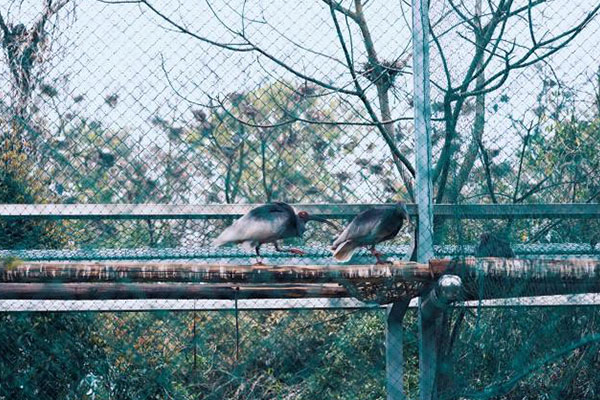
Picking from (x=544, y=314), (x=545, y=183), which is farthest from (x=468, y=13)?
(x=544, y=314)

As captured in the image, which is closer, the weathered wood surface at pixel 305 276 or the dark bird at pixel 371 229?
the weathered wood surface at pixel 305 276

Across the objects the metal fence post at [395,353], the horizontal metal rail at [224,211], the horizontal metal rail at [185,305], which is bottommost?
the metal fence post at [395,353]

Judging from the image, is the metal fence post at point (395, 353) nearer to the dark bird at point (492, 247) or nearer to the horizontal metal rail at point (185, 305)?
the horizontal metal rail at point (185, 305)

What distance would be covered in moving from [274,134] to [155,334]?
1303mm

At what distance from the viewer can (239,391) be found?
5.08 metres

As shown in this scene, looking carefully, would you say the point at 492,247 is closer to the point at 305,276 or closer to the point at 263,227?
the point at 305,276

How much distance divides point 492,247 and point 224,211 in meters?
1.07

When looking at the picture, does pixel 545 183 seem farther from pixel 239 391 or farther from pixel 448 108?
pixel 239 391

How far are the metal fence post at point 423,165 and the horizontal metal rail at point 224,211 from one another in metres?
0.07

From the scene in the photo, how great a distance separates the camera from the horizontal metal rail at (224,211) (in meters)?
3.33

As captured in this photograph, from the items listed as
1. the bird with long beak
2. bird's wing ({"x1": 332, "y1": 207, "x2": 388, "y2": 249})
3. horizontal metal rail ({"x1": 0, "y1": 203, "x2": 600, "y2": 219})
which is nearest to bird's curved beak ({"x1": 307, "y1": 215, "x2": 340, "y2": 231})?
the bird with long beak

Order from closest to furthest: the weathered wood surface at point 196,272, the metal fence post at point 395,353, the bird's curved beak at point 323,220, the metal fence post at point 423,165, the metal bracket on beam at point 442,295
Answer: the metal bracket on beam at point 442,295 < the weathered wood surface at point 196,272 < the metal fence post at point 423,165 < the metal fence post at point 395,353 < the bird's curved beak at point 323,220

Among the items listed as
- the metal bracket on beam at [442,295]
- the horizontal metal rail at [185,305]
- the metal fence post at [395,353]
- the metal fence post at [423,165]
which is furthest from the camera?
the horizontal metal rail at [185,305]

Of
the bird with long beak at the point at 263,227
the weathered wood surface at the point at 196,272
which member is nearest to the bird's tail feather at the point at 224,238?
the bird with long beak at the point at 263,227
